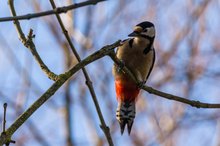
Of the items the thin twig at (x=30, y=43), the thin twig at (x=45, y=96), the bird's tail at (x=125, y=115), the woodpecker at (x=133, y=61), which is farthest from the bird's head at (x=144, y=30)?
Result: the thin twig at (x=45, y=96)

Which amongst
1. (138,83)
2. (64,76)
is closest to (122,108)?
(138,83)

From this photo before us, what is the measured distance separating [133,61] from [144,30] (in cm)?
21

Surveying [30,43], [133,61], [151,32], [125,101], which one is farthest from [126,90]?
[30,43]

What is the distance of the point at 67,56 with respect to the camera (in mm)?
7273

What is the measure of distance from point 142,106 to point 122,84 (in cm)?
330

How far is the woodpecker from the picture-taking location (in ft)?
11.6

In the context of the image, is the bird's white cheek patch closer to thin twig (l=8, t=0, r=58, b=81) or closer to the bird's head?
the bird's head

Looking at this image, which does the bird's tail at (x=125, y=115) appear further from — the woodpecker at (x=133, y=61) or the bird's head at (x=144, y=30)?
the bird's head at (x=144, y=30)

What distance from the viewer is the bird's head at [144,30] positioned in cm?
349

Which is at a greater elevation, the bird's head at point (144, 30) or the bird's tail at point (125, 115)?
the bird's head at point (144, 30)

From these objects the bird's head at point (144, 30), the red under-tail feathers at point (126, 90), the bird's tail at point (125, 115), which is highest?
the bird's head at point (144, 30)

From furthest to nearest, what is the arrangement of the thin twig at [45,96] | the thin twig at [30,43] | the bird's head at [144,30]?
the bird's head at [144,30] < the thin twig at [30,43] < the thin twig at [45,96]

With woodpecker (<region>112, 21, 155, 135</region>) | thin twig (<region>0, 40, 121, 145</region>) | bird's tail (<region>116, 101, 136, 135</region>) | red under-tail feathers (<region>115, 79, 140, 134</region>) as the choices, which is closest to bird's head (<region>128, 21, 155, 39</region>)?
woodpecker (<region>112, 21, 155, 135</region>)

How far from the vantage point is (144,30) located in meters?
3.53
